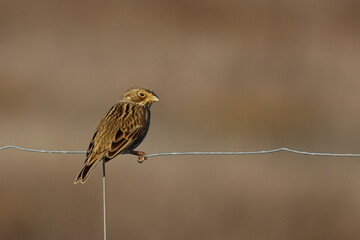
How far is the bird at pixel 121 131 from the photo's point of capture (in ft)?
18.8

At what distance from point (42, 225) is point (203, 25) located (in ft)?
19.4

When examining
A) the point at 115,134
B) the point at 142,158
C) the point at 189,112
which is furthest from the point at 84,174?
the point at 189,112

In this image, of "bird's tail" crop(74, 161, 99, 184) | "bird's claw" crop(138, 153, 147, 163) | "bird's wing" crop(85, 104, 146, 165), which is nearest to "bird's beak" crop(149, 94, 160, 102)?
"bird's wing" crop(85, 104, 146, 165)

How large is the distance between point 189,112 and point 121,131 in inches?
345

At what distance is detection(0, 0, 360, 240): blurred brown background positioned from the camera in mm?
11602

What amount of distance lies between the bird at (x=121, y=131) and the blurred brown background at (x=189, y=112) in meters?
4.78

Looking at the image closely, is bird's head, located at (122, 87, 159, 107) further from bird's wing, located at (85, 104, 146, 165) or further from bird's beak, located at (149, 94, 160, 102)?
bird's wing, located at (85, 104, 146, 165)

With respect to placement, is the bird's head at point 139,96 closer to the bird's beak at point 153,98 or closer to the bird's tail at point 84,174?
the bird's beak at point 153,98

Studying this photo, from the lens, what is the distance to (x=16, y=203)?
11.9 m

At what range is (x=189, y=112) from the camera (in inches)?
579

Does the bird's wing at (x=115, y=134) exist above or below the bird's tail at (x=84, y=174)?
above

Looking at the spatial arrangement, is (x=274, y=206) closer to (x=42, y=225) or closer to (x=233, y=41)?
(x=42, y=225)

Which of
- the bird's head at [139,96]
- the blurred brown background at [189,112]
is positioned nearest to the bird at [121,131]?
the bird's head at [139,96]

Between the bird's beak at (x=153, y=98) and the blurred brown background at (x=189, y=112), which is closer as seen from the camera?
the bird's beak at (x=153, y=98)
